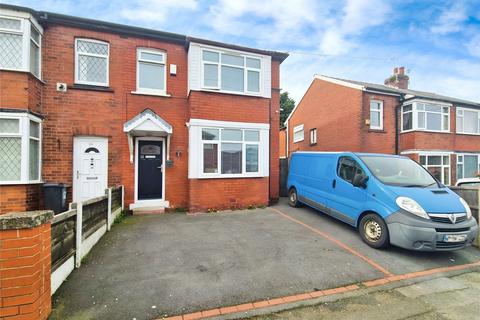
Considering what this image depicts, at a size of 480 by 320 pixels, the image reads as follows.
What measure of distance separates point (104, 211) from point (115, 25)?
20.0ft

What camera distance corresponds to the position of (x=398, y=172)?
558 centimetres

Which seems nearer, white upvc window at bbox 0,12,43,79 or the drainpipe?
white upvc window at bbox 0,12,43,79

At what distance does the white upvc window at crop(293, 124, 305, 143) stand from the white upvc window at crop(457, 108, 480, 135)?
9.41m

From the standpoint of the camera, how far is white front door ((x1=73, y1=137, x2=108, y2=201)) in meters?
7.43

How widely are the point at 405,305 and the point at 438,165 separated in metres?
14.1

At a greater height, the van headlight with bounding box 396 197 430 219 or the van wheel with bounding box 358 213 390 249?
the van headlight with bounding box 396 197 430 219

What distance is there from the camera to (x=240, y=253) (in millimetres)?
4570

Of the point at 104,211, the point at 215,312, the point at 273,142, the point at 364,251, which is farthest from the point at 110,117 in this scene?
the point at 364,251

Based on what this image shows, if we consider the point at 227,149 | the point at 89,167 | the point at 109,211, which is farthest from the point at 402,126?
the point at 89,167

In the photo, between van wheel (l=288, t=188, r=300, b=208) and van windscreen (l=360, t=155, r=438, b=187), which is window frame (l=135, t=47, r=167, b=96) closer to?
van wheel (l=288, t=188, r=300, b=208)

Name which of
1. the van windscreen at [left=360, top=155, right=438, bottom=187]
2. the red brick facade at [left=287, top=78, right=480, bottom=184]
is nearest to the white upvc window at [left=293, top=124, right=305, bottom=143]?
the red brick facade at [left=287, top=78, right=480, bottom=184]

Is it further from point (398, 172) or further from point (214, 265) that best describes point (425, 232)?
point (214, 265)

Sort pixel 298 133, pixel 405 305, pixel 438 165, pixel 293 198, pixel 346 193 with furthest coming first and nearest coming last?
pixel 298 133 < pixel 438 165 < pixel 293 198 < pixel 346 193 < pixel 405 305

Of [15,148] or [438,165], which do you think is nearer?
[15,148]
